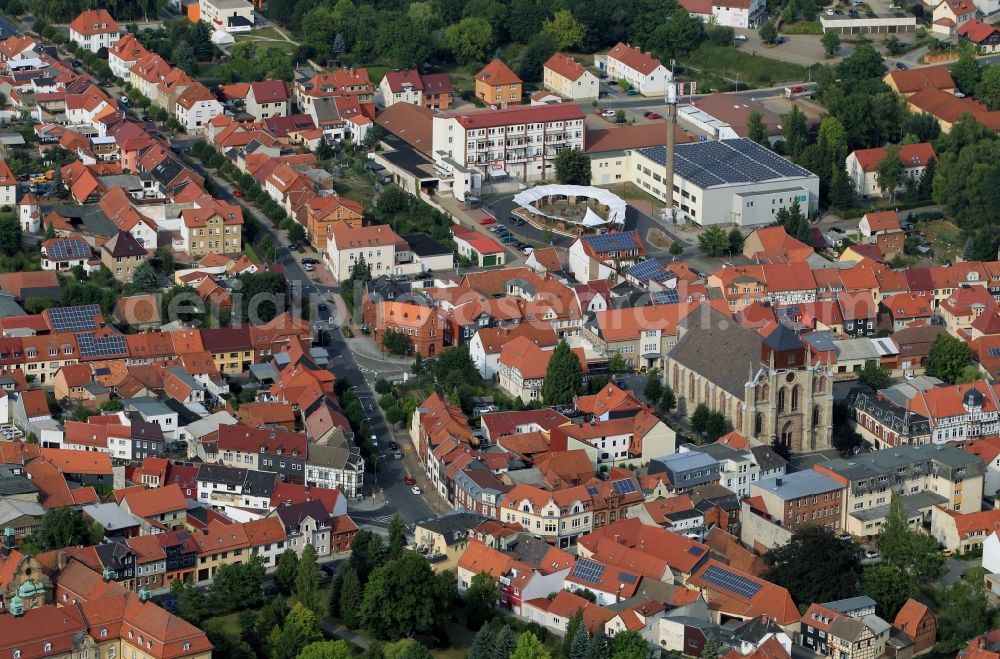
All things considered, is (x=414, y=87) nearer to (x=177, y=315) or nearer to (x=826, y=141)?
(x=826, y=141)

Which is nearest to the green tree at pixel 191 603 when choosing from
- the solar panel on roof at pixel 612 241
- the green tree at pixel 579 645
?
the green tree at pixel 579 645

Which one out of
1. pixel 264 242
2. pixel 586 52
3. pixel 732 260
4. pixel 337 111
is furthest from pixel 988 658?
pixel 586 52

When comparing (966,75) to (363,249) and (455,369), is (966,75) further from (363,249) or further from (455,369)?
(455,369)

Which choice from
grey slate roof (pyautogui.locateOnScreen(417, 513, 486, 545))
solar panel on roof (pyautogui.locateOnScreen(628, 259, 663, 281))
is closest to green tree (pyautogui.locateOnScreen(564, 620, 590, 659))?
grey slate roof (pyautogui.locateOnScreen(417, 513, 486, 545))

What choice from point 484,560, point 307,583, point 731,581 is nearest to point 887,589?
point 731,581

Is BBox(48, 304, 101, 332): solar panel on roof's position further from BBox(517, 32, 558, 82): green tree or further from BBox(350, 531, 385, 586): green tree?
BBox(517, 32, 558, 82): green tree

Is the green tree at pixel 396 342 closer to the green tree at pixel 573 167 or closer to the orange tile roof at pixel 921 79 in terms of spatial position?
the green tree at pixel 573 167
